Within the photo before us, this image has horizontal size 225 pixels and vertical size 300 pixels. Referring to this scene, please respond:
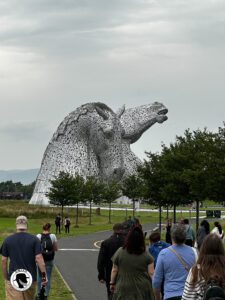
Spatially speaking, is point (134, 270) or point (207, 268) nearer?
point (207, 268)

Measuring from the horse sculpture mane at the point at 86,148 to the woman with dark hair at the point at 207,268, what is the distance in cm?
8925

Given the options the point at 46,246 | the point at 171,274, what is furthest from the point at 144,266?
the point at 46,246

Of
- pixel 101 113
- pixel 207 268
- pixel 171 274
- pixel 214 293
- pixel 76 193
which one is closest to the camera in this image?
pixel 214 293

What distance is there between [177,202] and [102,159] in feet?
207

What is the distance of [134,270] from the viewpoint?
902 cm

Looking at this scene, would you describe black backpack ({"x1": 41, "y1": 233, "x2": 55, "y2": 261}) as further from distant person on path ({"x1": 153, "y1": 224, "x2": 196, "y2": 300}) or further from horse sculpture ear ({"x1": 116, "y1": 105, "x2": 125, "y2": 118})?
horse sculpture ear ({"x1": 116, "y1": 105, "x2": 125, "y2": 118})

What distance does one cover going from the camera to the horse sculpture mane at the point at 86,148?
3841 inches

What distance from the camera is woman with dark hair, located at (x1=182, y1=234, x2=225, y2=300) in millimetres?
6219

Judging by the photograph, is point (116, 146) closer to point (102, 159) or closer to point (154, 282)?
point (102, 159)

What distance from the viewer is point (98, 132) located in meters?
99.0

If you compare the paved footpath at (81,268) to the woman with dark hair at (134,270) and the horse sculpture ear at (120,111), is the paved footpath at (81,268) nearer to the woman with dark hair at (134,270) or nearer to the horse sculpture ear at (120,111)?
the woman with dark hair at (134,270)

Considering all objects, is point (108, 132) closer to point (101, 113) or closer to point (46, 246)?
point (101, 113)

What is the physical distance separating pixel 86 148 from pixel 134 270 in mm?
90820

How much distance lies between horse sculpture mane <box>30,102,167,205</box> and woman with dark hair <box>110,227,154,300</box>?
86653 mm
